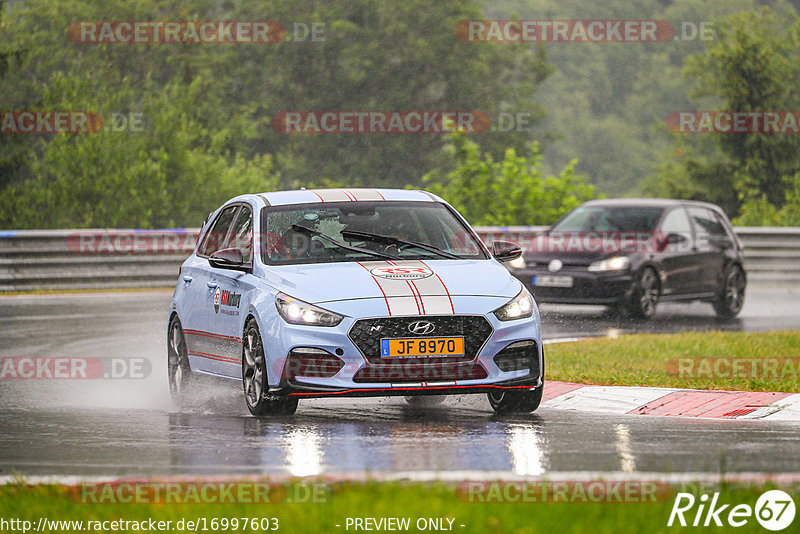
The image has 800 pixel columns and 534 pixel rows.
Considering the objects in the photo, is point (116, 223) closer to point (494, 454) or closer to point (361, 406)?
point (361, 406)

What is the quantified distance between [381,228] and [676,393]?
2703 millimetres

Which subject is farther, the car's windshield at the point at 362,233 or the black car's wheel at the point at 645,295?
the black car's wheel at the point at 645,295

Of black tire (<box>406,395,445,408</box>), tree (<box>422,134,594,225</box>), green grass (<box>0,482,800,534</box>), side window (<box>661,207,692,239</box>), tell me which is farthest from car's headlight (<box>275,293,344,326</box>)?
tree (<box>422,134,594,225</box>)

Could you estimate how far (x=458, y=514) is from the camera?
598 cm

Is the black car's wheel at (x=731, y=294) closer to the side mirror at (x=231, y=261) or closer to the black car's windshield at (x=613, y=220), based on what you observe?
the black car's windshield at (x=613, y=220)

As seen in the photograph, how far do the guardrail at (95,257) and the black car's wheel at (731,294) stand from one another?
14.9 ft

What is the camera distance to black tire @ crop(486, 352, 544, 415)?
393 inches

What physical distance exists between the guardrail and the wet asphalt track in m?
10.2

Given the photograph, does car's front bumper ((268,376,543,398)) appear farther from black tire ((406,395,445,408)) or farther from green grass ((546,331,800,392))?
green grass ((546,331,800,392))

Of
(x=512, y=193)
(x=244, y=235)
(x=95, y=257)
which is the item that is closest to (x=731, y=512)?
(x=244, y=235)

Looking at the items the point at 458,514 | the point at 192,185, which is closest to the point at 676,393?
the point at 458,514

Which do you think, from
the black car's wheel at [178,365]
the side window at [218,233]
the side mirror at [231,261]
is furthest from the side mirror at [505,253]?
the black car's wheel at [178,365]

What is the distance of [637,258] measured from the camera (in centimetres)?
1922

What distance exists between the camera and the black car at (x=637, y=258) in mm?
19125
